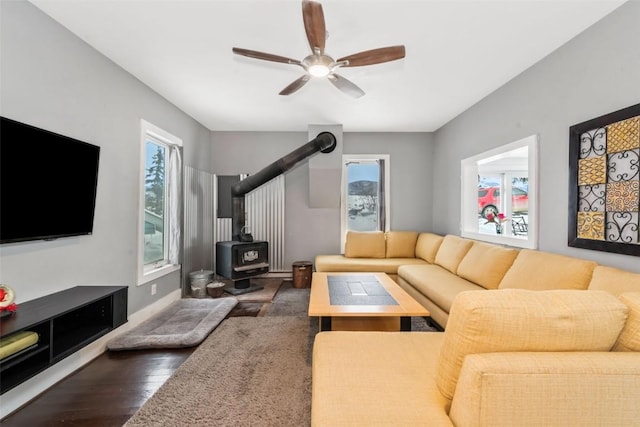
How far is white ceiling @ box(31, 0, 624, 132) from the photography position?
74.2 inches

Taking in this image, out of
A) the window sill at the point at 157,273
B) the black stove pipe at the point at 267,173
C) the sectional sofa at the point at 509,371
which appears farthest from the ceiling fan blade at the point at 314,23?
the window sill at the point at 157,273

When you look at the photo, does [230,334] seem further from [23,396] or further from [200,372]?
[23,396]

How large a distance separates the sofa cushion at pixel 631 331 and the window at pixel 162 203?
3.72 meters

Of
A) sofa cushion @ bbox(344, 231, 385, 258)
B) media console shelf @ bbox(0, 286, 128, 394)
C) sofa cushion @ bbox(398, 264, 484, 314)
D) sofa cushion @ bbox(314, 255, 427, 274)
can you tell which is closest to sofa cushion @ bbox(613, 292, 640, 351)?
sofa cushion @ bbox(398, 264, 484, 314)

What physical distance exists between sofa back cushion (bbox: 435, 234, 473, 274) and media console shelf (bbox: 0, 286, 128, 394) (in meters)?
3.38

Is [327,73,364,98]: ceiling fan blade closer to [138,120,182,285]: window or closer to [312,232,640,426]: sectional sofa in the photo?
[312,232,640,426]: sectional sofa

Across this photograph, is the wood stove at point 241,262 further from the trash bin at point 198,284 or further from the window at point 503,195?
the window at point 503,195

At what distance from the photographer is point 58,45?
2.01 m

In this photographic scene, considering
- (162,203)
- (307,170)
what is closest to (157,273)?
(162,203)

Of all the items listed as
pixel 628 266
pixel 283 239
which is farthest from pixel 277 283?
pixel 628 266

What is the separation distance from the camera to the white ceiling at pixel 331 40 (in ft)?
6.18

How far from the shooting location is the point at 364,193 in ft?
16.6

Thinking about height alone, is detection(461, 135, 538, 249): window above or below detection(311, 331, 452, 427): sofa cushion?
above

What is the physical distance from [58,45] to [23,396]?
240 centimetres
